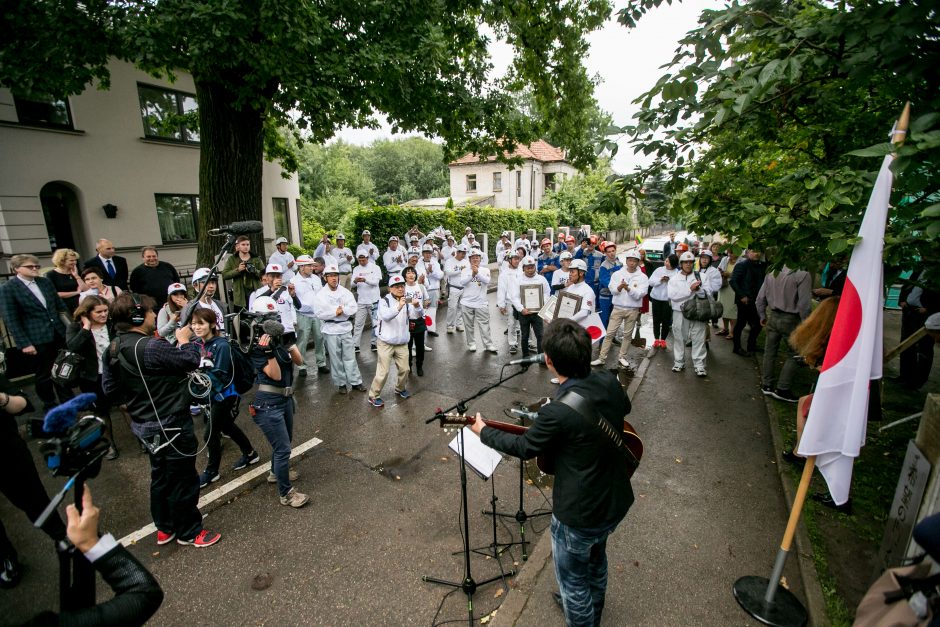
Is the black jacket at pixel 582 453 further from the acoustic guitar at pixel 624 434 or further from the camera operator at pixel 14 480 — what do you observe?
the camera operator at pixel 14 480

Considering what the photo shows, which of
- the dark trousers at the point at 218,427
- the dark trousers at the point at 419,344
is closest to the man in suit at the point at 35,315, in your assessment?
the dark trousers at the point at 218,427

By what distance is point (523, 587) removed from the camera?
11.7 ft

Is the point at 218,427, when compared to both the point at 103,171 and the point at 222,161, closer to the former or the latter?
the point at 222,161

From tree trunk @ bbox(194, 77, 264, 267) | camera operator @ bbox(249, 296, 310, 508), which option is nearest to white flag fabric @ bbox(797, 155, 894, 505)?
camera operator @ bbox(249, 296, 310, 508)

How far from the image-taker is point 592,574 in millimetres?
2996

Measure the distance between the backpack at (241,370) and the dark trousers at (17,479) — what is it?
1.66 meters

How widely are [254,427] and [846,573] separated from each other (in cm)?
687

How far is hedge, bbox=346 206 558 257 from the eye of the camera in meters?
17.5

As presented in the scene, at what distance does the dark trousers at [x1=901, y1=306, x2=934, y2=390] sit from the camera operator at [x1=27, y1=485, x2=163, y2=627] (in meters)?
10.2

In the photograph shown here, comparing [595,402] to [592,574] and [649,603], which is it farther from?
[649,603]

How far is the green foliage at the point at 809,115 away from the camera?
2.84m

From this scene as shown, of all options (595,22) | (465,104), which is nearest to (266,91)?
(465,104)

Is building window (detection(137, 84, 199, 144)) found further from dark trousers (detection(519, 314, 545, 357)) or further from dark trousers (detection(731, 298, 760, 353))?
dark trousers (detection(731, 298, 760, 353))

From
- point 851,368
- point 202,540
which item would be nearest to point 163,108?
point 202,540
